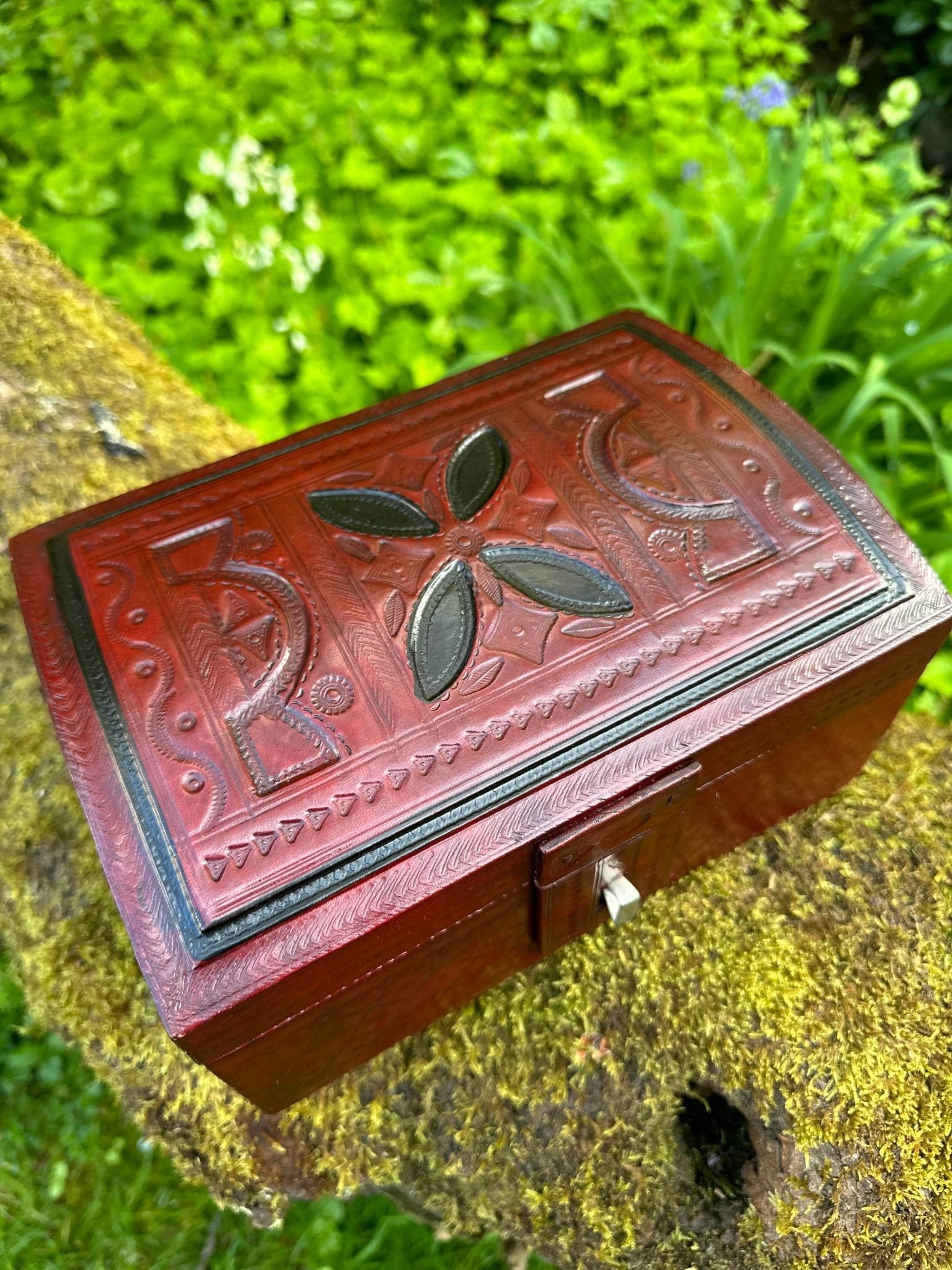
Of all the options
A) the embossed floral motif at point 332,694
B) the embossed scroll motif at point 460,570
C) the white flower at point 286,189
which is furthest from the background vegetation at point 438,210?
the embossed floral motif at point 332,694

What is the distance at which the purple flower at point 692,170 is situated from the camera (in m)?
2.59

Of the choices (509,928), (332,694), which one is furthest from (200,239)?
(509,928)

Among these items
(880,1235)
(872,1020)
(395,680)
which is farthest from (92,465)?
(880,1235)

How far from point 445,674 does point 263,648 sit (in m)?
0.27

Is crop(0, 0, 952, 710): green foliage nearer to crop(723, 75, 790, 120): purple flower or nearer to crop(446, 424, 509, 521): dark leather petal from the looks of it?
crop(723, 75, 790, 120): purple flower

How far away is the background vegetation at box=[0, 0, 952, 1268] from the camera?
6.91 ft

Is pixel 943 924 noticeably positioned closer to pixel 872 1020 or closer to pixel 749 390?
pixel 872 1020

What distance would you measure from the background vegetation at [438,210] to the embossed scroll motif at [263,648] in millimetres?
1179

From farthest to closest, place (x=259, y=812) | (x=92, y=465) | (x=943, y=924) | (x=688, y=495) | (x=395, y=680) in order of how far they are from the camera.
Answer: (x=92, y=465) → (x=943, y=924) → (x=688, y=495) → (x=395, y=680) → (x=259, y=812)

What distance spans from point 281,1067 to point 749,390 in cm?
136

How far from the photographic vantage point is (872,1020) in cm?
139

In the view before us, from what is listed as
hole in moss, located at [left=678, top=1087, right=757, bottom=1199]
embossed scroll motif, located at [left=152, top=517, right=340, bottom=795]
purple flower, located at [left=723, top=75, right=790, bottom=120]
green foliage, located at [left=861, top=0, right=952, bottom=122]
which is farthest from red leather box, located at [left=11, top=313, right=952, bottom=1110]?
green foliage, located at [left=861, top=0, right=952, bottom=122]

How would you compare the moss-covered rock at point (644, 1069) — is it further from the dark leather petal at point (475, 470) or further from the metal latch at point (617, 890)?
the dark leather petal at point (475, 470)

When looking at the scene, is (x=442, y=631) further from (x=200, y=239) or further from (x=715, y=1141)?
(x=200, y=239)
